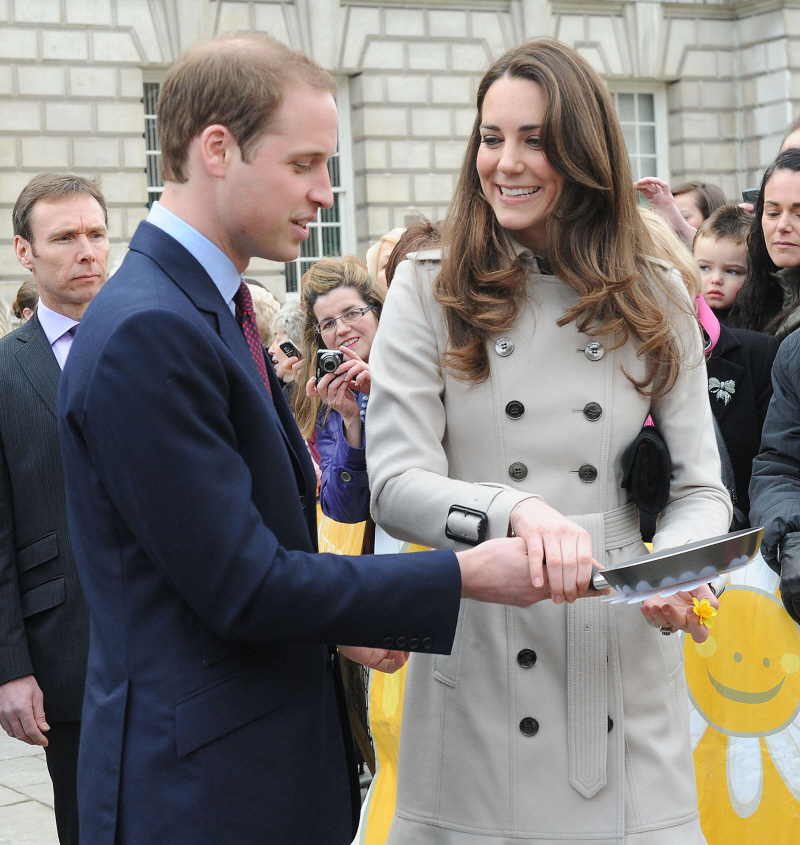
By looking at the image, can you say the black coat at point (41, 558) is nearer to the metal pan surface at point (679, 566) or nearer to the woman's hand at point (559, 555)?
the woman's hand at point (559, 555)

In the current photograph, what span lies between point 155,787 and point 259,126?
99 centimetres

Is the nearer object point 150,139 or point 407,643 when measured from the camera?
point 407,643

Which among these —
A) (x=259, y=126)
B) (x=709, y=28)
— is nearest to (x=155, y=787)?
(x=259, y=126)

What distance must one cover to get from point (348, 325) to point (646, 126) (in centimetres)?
1663

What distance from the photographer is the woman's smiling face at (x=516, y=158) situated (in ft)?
7.66

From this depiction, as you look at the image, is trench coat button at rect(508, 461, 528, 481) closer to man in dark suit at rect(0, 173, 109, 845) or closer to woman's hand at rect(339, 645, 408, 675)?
woman's hand at rect(339, 645, 408, 675)

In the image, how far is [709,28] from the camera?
19.9 meters

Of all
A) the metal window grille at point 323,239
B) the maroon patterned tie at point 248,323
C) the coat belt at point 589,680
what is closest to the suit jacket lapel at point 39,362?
the maroon patterned tie at point 248,323

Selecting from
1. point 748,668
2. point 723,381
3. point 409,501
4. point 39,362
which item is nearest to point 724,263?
point 723,381

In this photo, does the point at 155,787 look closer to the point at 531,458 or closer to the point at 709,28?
the point at 531,458

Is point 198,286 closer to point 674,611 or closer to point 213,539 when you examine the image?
point 213,539

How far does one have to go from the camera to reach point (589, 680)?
2275 mm

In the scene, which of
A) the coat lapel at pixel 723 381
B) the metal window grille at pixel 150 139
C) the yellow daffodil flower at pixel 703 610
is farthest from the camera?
the metal window grille at pixel 150 139

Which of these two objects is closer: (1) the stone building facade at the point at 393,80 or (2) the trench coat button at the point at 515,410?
(2) the trench coat button at the point at 515,410
